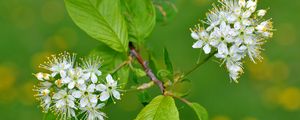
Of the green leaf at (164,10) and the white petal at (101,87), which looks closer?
the white petal at (101,87)

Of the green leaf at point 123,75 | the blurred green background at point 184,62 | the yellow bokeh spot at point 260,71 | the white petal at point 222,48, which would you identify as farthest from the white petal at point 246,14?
the yellow bokeh spot at point 260,71

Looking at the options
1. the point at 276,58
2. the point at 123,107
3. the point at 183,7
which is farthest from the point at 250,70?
the point at 123,107

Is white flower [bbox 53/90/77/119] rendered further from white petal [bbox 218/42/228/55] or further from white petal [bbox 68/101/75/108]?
white petal [bbox 218/42/228/55]

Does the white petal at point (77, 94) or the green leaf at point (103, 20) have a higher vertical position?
the green leaf at point (103, 20)

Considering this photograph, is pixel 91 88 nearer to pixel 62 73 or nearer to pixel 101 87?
pixel 101 87

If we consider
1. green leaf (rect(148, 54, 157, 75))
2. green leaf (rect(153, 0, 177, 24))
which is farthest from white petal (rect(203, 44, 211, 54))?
green leaf (rect(153, 0, 177, 24))

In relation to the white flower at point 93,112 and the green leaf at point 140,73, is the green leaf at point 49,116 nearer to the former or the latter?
the white flower at point 93,112

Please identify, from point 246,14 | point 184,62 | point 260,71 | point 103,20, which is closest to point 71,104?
point 103,20
